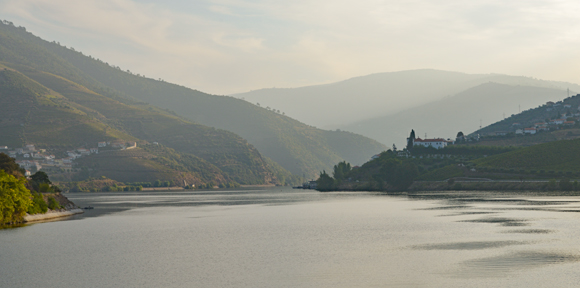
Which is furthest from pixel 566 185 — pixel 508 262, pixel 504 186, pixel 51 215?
pixel 51 215

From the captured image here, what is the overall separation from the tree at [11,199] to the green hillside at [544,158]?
456ft

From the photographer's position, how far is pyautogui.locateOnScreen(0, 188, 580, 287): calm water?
41.0m

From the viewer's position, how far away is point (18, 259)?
52.3 meters

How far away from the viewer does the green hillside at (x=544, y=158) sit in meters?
168

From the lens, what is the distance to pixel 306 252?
5403 cm

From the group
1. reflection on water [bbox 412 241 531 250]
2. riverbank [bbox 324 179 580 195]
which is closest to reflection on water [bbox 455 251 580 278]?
reflection on water [bbox 412 241 531 250]

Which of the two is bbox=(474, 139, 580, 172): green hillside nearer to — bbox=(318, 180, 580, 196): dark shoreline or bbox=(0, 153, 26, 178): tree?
bbox=(318, 180, 580, 196): dark shoreline

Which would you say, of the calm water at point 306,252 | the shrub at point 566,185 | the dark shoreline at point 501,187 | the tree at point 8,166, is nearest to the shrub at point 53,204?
the tree at point 8,166

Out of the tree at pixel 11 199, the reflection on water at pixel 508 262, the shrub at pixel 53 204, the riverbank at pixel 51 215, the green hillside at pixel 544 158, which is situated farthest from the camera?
the green hillside at pixel 544 158

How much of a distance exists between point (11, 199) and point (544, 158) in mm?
151426

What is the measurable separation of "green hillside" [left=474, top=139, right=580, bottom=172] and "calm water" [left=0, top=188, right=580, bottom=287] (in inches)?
3437

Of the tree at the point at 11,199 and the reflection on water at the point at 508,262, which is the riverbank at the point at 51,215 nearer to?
the tree at the point at 11,199

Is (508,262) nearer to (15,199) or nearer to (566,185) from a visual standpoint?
(15,199)

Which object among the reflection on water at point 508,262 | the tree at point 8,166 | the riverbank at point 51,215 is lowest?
the reflection on water at point 508,262
